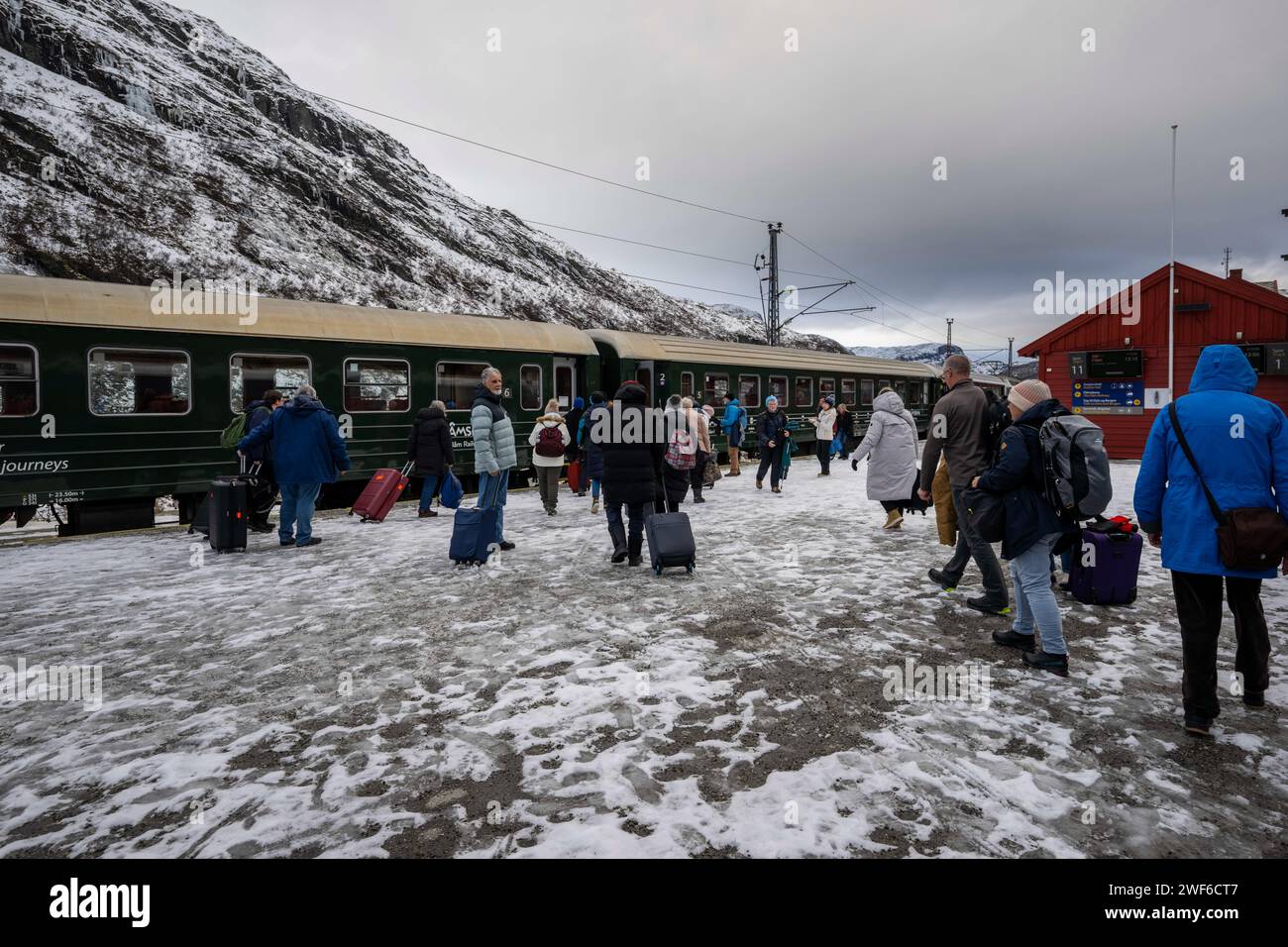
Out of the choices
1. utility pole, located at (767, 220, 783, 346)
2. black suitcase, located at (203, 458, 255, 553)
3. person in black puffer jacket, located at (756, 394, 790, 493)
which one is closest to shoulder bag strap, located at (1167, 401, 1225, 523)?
black suitcase, located at (203, 458, 255, 553)

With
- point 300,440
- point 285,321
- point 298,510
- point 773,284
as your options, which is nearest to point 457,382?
point 285,321

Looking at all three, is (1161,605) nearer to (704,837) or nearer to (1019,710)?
(1019,710)

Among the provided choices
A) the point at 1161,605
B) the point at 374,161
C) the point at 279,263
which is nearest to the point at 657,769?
the point at 1161,605

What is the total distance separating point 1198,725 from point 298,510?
8.70m

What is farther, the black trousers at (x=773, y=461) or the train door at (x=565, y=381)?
the train door at (x=565, y=381)

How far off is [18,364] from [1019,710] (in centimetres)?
1142

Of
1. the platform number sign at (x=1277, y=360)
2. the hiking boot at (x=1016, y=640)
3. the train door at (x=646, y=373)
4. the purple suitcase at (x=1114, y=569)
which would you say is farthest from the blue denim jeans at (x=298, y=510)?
the platform number sign at (x=1277, y=360)

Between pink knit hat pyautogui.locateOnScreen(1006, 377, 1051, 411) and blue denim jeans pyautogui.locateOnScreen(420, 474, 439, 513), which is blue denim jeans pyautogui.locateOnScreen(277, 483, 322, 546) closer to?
blue denim jeans pyautogui.locateOnScreen(420, 474, 439, 513)

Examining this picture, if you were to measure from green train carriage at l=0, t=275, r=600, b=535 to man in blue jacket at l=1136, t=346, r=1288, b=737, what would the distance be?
11.1 metres

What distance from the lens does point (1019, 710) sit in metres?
3.64

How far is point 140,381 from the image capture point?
924cm

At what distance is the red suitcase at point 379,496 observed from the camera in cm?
976

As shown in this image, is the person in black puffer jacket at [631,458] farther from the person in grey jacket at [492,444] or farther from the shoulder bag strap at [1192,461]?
the shoulder bag strap at [1192,461]

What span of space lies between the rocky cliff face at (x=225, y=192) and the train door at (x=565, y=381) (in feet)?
124
